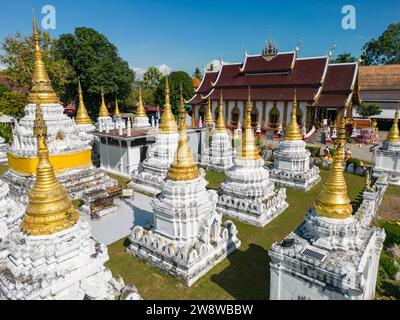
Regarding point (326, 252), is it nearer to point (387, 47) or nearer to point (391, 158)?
point (391, 158)

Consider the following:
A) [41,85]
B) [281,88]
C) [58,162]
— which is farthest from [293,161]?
[281,88]

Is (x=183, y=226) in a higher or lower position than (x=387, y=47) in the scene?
lower

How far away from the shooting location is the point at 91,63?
129ft

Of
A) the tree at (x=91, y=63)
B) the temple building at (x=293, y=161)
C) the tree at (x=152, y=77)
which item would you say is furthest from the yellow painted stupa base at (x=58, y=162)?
the tree at (x=152, y=77)

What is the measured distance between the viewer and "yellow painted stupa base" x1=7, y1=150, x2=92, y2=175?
1752 cm

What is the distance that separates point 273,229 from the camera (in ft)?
45.8

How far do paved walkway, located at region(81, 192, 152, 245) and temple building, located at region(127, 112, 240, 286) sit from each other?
8.63ft

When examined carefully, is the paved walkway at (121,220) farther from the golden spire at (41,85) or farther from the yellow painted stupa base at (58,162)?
the golden spire at (41,85)

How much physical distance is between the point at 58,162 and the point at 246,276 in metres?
13.9

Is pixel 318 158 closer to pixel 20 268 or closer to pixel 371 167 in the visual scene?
pixel 371 167

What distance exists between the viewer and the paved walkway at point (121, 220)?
43.5 feet

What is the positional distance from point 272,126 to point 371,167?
659 inches

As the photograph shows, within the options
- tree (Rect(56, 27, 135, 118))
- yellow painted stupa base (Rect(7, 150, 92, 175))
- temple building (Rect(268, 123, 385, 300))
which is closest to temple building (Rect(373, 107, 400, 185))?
temple building (Rect(268, 123, 385, 300))

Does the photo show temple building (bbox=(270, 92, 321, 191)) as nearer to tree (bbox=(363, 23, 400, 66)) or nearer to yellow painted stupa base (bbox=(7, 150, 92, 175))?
yellow painted stupa base (bbox=(7, 150, 92, 175))
